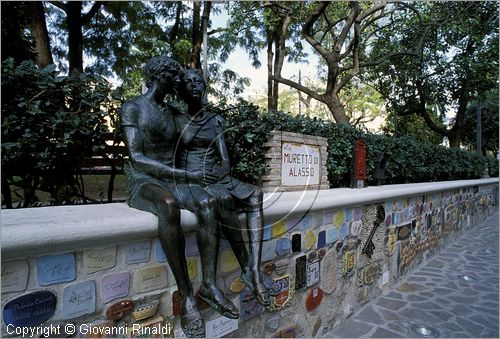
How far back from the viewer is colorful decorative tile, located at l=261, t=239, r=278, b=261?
263 cm

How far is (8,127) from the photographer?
8.16 feet

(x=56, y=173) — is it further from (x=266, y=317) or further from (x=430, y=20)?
(x=430, y=20)

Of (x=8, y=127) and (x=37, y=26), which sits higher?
(x=37, y=26)

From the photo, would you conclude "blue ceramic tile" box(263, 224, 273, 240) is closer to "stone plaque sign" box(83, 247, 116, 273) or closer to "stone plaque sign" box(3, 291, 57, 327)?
"stone plaque sign" box(83, 247, 116, 273)

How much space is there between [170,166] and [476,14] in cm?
981

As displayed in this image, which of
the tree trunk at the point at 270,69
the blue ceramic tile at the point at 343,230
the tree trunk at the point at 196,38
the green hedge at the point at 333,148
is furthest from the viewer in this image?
the tree trunk at the point at 270,69

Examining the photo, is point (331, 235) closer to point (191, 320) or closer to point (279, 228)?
point (279, 228)

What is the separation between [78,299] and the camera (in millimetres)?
1717

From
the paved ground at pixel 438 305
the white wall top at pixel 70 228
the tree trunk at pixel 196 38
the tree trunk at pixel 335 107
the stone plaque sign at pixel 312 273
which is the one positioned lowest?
the paved ground at pixel 438 305

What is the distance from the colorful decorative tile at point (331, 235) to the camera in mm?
3372

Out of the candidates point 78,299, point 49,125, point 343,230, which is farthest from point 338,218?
point 49,125

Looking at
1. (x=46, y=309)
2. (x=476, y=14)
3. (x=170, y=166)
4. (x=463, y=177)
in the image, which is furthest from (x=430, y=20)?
(x=46, y=309)

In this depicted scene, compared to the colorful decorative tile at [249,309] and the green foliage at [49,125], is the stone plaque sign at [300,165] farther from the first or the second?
the green foliage at [49,125]

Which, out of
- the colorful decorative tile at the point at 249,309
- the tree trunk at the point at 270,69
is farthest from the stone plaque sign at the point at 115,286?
the tree trunk at the point at 270,69
